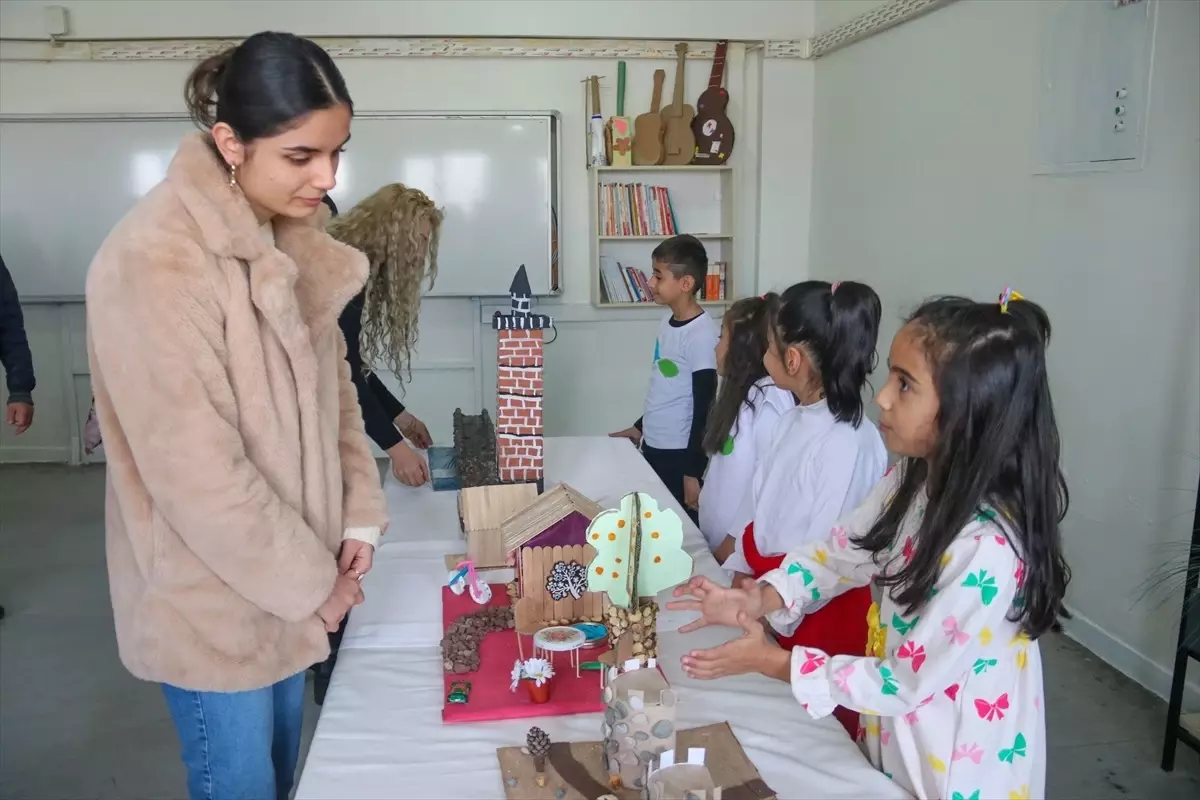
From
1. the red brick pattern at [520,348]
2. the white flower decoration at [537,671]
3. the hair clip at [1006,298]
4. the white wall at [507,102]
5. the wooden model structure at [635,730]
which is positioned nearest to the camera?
the wooden model structure at [635,730]

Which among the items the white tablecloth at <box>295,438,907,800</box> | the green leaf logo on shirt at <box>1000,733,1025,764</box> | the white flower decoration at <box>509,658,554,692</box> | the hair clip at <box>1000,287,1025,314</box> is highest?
the hair clip at <box>1000,287,1025,314</box>

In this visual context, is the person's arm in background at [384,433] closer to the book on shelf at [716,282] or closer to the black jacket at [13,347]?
the black jacket at [13,347]

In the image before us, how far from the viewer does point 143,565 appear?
1.15m

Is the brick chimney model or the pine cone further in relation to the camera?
the brick chimney model

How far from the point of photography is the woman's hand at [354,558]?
1.36 m

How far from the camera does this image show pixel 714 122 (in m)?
5.05

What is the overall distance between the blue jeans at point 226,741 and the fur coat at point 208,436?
0.05 m

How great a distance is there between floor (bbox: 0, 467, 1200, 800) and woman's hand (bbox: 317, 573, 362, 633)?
4.60ft

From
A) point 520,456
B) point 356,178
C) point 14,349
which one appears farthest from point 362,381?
point 356,178

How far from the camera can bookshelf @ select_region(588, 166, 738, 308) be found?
5.14m

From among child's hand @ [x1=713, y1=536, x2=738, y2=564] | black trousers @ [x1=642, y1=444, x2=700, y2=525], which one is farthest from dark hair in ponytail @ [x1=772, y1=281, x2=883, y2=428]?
black trousers @ [x1=642, y1=444, x2=700, y2=525]

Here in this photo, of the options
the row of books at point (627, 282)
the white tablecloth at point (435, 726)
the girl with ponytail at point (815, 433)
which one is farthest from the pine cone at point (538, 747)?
the row of books at point (627, 282)

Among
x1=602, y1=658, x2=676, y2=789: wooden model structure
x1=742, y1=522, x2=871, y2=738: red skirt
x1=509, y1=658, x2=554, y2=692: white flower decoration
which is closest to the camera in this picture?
x1=602, y1=658, x2=676, y2=789: wooden model structure

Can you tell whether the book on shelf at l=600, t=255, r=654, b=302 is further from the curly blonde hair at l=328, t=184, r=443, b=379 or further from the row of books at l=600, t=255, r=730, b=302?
the curly blonde hair at l=328, t=184, r=443, b=379
